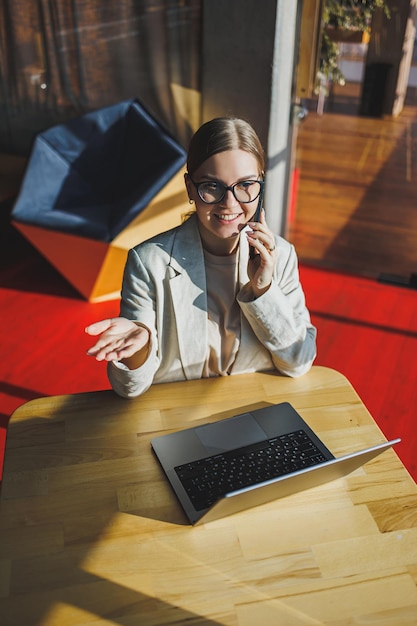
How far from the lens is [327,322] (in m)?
3.66

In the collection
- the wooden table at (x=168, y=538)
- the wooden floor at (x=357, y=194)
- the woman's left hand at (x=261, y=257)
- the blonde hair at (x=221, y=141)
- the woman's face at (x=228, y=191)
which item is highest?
the blonde hair at (x=221, y=141)

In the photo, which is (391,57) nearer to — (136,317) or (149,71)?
(149,71)

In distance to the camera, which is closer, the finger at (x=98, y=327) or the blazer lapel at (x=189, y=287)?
the finger at (x=98, y=327)

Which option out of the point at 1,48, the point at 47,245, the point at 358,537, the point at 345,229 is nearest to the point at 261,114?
the point at 345,229

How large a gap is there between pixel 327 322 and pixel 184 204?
44.8 inches

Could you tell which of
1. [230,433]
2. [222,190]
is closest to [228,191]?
[222,190]

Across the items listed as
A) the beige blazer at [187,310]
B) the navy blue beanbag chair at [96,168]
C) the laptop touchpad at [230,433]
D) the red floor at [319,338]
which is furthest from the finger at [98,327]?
the navy blue beanbag chair at [96,168]

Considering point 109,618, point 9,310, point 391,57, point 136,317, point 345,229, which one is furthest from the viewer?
point 345,229

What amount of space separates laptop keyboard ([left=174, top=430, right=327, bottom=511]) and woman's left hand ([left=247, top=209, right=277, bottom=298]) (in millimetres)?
403

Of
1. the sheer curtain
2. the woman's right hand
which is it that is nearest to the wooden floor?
the sheer curtain

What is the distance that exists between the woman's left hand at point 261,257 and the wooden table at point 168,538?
0.34m

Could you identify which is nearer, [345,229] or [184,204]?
[184,204]

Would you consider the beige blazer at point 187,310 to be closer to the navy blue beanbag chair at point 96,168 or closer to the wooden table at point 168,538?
the wooden table at point 168,538

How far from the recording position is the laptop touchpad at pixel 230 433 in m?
1.54
